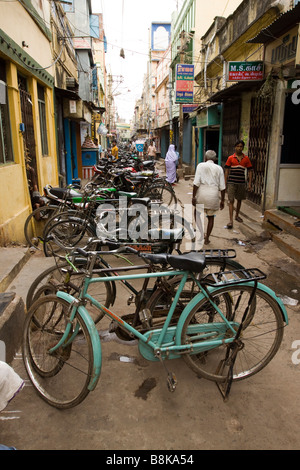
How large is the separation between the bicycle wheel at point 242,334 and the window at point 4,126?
4639 millimetres

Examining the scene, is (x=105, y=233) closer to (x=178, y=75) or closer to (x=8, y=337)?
(x=8, y=337)

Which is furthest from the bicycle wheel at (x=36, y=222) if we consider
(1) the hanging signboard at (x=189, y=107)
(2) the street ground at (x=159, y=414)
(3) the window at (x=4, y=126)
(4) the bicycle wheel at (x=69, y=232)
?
(1) the hanging signboard at (x=189, y=107)

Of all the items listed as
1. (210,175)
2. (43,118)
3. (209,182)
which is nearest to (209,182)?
(209,182)

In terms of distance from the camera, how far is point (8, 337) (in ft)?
9.95

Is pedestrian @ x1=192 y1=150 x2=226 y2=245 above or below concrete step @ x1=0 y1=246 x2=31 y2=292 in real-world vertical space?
above

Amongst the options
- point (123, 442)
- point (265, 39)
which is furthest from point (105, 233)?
point (265, 39)

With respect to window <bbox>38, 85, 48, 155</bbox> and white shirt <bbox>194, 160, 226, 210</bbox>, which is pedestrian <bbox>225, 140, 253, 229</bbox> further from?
window <bbox>38, 85, 48, 155</bbox>

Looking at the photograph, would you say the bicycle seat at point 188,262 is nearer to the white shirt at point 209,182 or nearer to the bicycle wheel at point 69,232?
the bicycle wheel at point 69,232

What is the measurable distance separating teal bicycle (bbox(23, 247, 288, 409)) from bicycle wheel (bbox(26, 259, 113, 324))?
179 mm

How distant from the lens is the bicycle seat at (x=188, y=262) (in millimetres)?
2525

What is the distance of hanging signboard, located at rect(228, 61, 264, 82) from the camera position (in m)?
8.18

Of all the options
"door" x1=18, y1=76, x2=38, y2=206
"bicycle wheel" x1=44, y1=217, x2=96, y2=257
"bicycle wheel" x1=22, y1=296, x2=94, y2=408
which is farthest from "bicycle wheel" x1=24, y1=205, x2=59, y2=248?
"bicycle wheel" x1=22, y1=296, x2=94, y2=408

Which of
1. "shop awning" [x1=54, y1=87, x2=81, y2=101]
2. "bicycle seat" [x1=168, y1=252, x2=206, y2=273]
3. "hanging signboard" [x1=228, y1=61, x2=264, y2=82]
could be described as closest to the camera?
"bicycle seat" [x1=168, y1=252, x2=206, y2=273]

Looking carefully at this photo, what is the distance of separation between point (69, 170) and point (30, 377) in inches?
502
